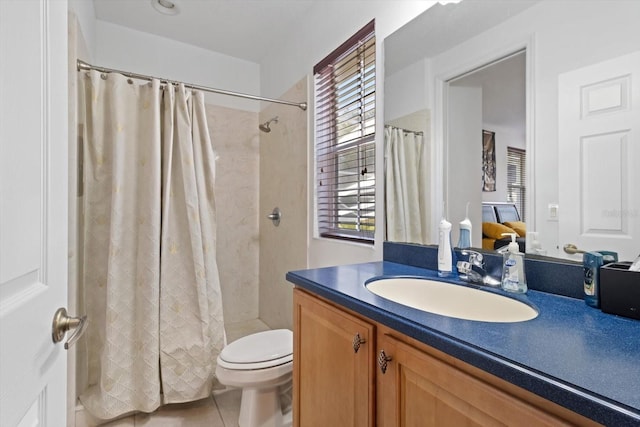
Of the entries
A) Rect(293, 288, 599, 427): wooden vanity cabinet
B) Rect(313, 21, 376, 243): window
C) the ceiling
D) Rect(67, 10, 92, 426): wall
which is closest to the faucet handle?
Rect(293, 288, 599, 427): wooden vanity cabinet

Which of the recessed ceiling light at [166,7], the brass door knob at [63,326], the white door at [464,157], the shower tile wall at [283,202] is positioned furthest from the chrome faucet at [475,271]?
the recessed ceiling light at [166,7]

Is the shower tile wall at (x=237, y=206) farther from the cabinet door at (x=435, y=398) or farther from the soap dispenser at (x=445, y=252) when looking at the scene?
the cabinet door at (x=435, y=398)

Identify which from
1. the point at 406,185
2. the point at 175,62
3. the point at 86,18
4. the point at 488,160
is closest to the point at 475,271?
the point at 488,160

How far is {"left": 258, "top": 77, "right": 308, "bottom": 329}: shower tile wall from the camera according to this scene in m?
2.23

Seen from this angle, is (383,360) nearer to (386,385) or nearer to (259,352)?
A: (386,385)

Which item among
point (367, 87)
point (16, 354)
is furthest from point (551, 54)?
point (16, 354)

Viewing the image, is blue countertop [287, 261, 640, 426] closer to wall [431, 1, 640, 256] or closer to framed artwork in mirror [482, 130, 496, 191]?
wall [431, 1, 640, 256]

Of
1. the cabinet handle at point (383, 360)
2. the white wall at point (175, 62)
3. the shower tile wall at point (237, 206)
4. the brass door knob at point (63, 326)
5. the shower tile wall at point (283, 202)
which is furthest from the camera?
the shower tile wall at point (237, 206)

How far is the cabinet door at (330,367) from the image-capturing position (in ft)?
2.74

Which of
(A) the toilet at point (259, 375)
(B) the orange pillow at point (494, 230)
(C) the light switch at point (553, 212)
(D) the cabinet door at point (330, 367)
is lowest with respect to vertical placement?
(A) the toilet at point (259, 375)

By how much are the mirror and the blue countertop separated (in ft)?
0.89

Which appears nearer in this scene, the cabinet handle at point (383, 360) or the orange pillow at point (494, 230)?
the cabinet handle at point (383, 360)

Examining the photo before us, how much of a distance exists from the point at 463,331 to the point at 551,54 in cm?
87

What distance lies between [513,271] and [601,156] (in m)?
0.38
